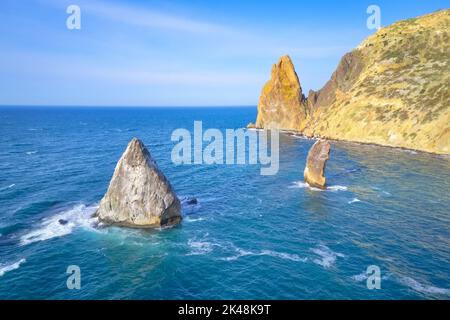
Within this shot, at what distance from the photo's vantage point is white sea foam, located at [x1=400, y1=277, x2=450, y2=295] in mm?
38625

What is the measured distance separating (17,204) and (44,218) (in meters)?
10.2

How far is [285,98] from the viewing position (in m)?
190

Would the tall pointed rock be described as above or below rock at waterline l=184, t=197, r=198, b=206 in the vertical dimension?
above

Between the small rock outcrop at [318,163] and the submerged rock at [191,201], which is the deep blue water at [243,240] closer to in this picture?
the submerged rock at [191,201]

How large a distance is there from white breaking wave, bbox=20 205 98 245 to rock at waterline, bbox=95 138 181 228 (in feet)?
13.8

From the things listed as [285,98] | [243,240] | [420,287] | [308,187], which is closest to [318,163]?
[308,187]

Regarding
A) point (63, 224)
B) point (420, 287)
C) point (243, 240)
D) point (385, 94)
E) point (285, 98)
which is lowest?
point (420, 287)

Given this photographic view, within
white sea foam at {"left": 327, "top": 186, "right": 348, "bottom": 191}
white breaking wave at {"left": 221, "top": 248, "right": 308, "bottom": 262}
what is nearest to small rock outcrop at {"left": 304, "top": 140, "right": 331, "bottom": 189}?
white sea foam at {"left": 327, "top": 186, "right": 348, "bottom": 191}

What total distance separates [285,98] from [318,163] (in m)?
117

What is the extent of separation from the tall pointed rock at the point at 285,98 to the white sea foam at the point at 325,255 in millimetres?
139906

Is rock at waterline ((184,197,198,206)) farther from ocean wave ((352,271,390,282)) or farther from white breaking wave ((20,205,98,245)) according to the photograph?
ocean wave ((352,271,390,282))

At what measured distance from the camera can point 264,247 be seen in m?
50.5

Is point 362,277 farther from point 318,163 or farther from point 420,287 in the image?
point 318,163

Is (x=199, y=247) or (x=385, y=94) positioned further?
(x=385, y=94)
